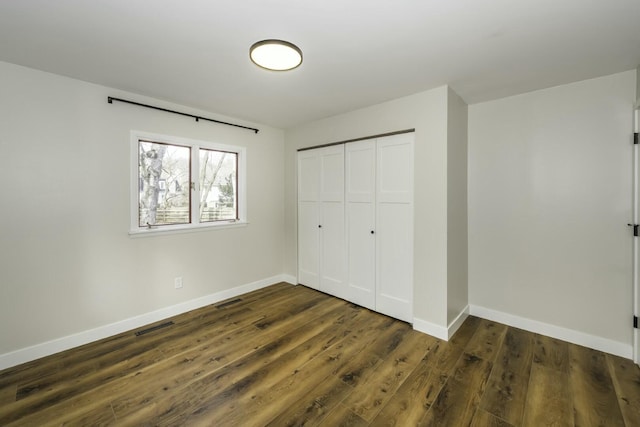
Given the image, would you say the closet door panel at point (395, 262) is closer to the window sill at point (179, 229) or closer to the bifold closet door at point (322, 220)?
the bifold closet door at point (322, 220)

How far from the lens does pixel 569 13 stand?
1.59 metres

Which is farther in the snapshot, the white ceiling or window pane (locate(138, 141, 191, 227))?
window pane (locate(138, 141, 191, 227))

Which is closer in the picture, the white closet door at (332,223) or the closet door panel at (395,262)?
the closet door panel at (395,262)

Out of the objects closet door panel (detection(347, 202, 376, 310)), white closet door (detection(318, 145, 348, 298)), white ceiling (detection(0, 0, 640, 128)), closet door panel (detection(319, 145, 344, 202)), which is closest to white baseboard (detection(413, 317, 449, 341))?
closet door panel (detection(347, 202, 376, 310))

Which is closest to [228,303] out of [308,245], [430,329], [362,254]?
[308,245]

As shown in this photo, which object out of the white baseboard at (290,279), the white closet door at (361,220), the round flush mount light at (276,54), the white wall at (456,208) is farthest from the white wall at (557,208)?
the white baseboard at (290,279)

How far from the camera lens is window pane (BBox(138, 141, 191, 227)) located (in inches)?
117

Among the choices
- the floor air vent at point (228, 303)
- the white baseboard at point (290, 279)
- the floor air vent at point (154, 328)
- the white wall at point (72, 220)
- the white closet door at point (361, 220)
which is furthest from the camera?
the white baseboard at point (290, 279)

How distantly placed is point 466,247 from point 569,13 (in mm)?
2220

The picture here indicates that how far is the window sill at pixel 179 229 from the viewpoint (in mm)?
2892

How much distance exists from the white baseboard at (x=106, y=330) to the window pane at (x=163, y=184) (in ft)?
3.31

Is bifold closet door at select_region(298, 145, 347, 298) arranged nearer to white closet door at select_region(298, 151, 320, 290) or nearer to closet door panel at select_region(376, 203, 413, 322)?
white closet door at select_region(298, 151, 320, 290)

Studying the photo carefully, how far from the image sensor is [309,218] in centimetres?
404

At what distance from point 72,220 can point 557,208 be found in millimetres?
4622
